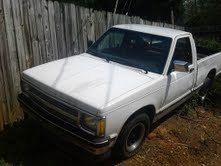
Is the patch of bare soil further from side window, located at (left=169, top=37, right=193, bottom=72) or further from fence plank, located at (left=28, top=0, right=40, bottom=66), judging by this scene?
fence plank, located at (left=28, top=0, right=40, bottom=66)

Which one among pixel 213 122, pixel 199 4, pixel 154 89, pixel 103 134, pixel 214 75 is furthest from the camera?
pixel 199 4

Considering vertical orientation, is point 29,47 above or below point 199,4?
above

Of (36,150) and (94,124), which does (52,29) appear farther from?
(94,124)

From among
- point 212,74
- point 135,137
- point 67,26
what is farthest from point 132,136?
point 212,74

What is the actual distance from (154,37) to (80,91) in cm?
204

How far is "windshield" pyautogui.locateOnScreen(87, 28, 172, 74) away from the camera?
5.33 meters

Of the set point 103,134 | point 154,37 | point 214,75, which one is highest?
point 154,37

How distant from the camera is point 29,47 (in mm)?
5883

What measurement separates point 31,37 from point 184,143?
351 centimetres

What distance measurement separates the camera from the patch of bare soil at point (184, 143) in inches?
207

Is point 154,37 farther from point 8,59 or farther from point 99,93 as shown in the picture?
point 8,59

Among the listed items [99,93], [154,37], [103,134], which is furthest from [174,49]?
[103,134]

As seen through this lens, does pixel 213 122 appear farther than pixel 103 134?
Yes

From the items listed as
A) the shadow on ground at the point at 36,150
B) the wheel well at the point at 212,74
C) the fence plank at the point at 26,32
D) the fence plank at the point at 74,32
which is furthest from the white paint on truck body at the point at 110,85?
the wheel well at the point at 212,74
